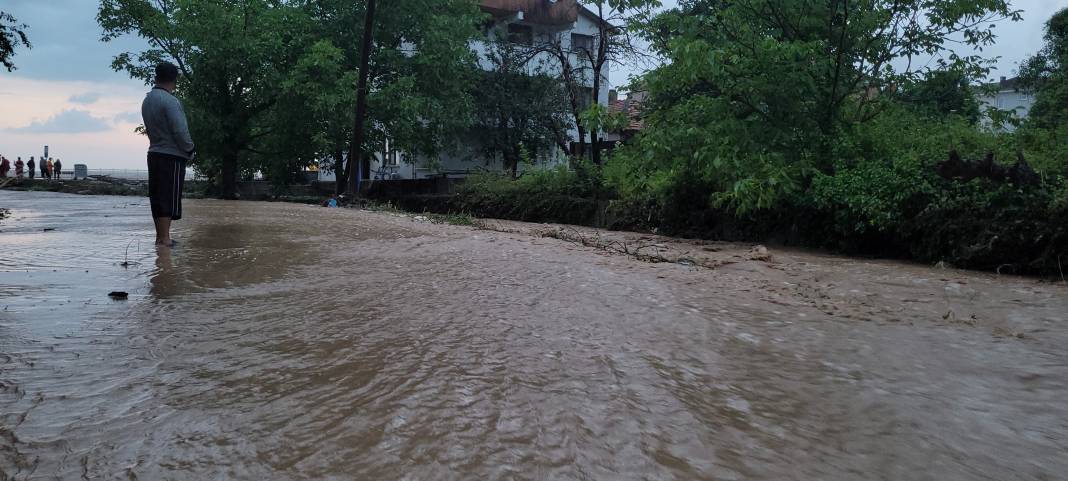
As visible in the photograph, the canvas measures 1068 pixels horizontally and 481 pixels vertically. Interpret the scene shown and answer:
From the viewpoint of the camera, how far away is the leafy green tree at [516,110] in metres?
29.1

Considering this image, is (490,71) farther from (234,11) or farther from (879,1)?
(879,1)

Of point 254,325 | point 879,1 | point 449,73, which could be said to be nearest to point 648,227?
point 879,1

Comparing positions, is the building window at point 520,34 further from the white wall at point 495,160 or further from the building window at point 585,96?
the building window at point 585,96

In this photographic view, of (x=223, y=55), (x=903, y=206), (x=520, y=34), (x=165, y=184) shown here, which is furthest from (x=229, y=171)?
(x=903, y=206)

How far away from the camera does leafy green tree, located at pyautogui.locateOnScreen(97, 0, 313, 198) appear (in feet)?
81.0

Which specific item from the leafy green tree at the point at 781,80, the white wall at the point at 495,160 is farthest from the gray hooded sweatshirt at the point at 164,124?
the white wall at the point at 495,160

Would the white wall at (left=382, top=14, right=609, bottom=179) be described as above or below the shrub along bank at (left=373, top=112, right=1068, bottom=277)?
above

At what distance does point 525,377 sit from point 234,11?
88.0ft

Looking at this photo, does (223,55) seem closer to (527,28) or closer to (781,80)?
(527,28)

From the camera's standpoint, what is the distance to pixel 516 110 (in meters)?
29.6

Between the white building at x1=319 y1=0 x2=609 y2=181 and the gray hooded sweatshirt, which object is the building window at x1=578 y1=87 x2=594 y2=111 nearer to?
the white building at x1=319 y1=0 x2=609 y2=181

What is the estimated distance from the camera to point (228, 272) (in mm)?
4539

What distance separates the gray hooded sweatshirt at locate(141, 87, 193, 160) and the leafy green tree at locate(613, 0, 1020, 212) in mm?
5669

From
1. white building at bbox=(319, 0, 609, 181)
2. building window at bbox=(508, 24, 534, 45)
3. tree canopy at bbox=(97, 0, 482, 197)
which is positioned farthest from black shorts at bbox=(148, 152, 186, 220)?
white building at bbox=(319, 0, 609, 181)
